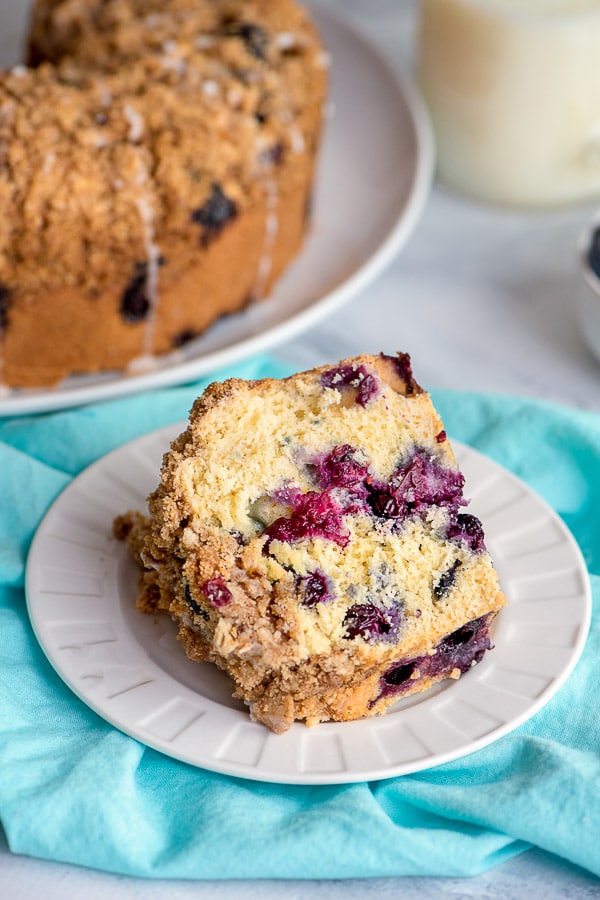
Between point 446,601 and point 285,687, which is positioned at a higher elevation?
point 446,601

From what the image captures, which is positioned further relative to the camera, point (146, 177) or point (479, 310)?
point (479, 310)

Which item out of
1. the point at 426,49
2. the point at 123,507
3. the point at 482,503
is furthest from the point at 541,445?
the point at 426,49

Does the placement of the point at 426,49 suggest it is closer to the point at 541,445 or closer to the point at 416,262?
the point at 416,262

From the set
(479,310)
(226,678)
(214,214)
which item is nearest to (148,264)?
(214,214)

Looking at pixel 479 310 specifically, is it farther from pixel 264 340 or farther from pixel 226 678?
pixel 226 678

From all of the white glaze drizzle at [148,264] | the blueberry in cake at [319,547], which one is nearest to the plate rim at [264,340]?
the white glaze drizzle at [148,264]

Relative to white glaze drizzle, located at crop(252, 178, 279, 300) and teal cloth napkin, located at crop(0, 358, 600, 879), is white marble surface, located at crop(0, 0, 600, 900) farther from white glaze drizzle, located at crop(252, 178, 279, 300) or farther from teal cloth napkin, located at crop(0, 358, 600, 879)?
teal cloth napkin, located at crop(0, 358, 600, 879)
